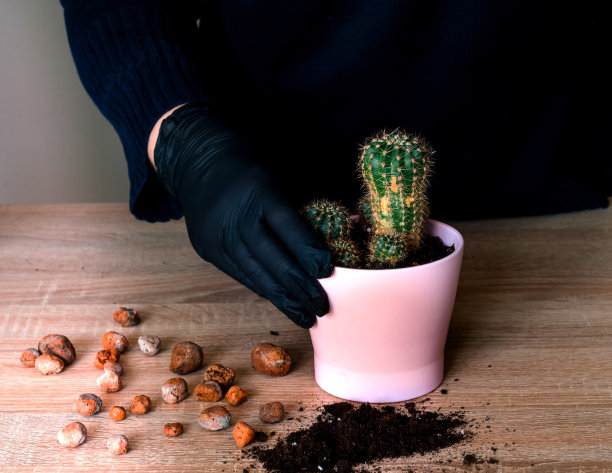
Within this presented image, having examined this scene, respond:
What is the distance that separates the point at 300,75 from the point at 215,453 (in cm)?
68

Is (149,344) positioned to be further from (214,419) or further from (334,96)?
(334,96)

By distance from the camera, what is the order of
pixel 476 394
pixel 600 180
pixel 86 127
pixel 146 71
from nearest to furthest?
pixel 476 394 < pixel 146 71 < pixel 600 180 < pixel 86 127

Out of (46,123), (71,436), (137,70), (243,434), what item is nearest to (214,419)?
(243,434)

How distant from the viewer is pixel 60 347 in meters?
0.81

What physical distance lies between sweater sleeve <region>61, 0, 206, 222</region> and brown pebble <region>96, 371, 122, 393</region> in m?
0.36

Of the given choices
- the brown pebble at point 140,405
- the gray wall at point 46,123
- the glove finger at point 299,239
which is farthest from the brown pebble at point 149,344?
the gray wall at point 46,123

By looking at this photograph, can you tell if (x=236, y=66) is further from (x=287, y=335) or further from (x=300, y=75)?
(x=287, y=335)

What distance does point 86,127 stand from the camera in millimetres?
1920

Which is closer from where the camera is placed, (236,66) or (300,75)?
(300,75)

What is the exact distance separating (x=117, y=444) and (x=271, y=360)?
0.66 ft

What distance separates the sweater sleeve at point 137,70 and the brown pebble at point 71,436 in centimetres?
46

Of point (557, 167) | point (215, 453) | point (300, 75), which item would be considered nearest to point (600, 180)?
point (557, 167)

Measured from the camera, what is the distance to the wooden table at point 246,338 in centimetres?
65

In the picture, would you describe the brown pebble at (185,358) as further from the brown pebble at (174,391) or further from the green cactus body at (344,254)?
the green cactus body at (344,254)
